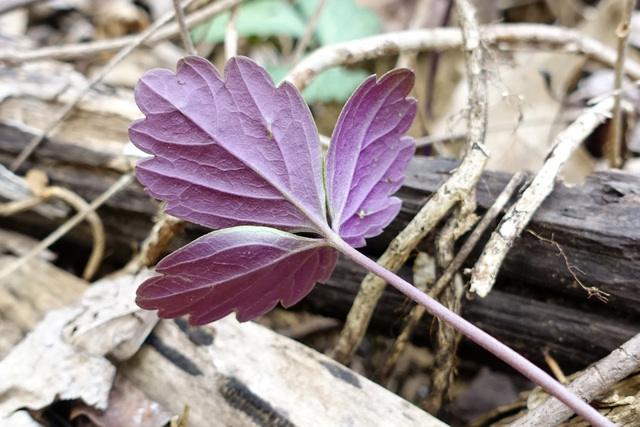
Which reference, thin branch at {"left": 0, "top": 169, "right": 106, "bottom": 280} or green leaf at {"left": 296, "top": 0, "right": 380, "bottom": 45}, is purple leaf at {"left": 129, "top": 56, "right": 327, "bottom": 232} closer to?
thin branch at {"left": 0, "top": 169, "right": 106, "bottom": 280}

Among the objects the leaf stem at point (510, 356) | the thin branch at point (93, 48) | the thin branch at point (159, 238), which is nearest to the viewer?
the leaf stem at point (510, 356)

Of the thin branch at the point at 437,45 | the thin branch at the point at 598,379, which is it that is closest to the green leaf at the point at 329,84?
the thin branch at the point at 437,45

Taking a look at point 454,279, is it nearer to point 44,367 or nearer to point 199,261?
point 199,261

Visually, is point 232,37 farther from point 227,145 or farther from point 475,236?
point 475,236

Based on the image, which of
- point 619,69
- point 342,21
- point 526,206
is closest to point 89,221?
point 526,206

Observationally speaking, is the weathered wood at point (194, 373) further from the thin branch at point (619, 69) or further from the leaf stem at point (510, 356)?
the thin branch at point (619, 69)

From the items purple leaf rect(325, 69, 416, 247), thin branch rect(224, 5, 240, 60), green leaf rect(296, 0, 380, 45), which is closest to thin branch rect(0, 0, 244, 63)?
thin branch rect(224, 5, 240, 60)
